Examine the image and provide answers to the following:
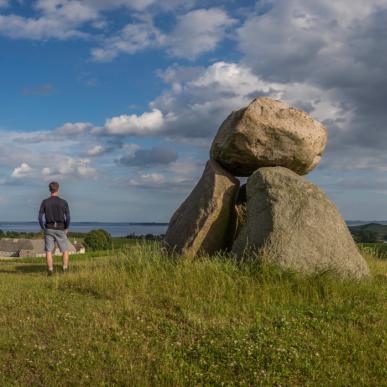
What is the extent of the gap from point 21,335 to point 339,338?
5.01 m

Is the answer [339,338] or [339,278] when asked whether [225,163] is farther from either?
[339,338]

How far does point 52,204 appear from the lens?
45.2 feet

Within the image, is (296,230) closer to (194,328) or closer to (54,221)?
(194,328)

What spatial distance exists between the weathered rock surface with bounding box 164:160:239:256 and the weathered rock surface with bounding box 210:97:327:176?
33.8 inches

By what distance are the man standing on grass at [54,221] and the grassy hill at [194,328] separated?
248 cm

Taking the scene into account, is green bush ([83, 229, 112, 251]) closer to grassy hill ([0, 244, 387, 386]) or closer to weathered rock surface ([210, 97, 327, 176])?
weathered rock surface ([210, 97, 327, 176])

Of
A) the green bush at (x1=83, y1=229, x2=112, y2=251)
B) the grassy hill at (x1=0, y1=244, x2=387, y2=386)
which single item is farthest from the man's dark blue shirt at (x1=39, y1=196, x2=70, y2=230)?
the green bush at (x1=83, y1=229, x2=112, y2=251)

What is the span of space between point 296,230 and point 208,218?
2.45 meters

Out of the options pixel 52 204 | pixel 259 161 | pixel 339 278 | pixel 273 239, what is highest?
pixel 259 161

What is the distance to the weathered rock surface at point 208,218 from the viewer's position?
12.5 metres

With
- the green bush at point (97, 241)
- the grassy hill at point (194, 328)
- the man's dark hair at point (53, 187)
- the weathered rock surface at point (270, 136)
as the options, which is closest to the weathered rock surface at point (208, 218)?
the weathered rock surface at point (270, 136)

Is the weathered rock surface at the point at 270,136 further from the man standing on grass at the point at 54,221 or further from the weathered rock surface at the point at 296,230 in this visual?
the man standing on grass at the point at 54,221

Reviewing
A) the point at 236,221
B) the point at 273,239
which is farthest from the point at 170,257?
the point at 273,239

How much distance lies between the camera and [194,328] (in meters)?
8.02
